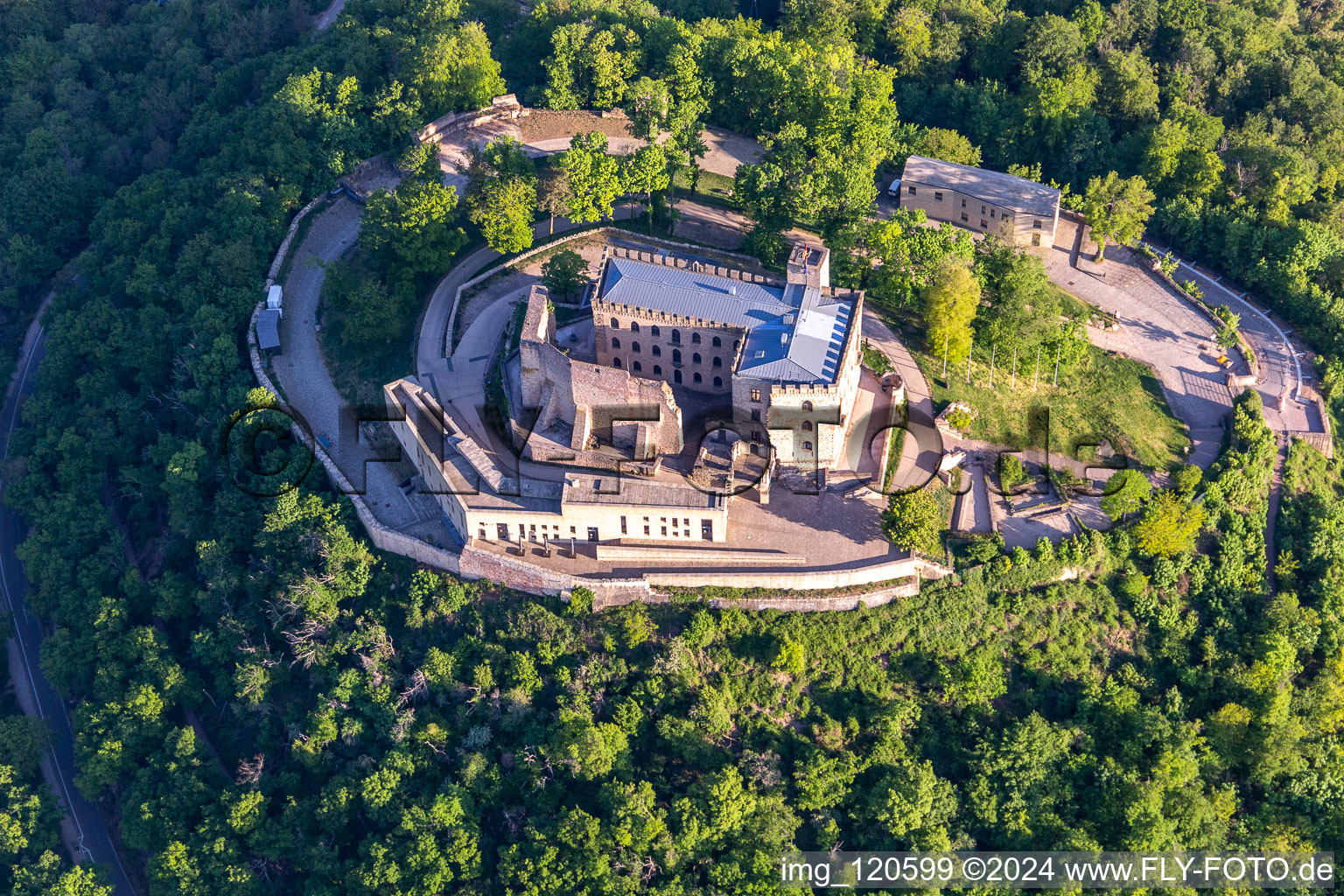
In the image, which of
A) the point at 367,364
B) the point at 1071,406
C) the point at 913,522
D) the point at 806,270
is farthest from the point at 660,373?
the point at 1071,406

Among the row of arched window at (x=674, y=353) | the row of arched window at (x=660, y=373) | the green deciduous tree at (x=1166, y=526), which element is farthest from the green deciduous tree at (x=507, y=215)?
the green deciduous tree at (x=1166, y=526)

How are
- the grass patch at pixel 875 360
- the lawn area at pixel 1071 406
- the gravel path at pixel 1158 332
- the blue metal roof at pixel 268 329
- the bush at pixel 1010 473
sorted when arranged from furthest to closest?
the blue metal roof at pixel 268 329 → the gravel path at pixel 1158 332 → the grass patch at pixel 875 360 → the lawn area at pixel 1071 406 → the bush at pixel 1010 473

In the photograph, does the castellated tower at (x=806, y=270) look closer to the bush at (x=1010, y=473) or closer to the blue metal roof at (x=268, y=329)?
the bush at (x=1010, y=473)

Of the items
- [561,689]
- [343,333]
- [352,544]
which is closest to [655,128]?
[343,333]

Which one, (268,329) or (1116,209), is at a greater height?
(1116,209)

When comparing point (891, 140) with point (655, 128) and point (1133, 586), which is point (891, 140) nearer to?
point (655, 128)

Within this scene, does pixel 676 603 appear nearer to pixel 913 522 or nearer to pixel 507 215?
pixel 913 522
